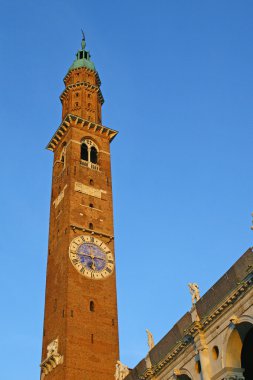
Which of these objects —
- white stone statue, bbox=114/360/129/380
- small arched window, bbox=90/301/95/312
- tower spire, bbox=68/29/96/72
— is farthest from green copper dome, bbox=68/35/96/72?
white stone statue, bbox=114/360/129/380

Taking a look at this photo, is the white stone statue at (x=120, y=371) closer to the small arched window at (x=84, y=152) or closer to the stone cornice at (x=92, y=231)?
the stone cornice at (x=92, y=231)

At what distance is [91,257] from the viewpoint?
45656 millimetres

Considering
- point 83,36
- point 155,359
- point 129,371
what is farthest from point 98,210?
point 83,36

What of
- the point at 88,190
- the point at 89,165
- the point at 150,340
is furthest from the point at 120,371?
the point at 89,165

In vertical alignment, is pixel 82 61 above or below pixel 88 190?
above

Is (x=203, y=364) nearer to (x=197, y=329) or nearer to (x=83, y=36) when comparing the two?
(x=197, y=329)

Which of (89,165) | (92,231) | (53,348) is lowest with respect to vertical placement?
(53,348)

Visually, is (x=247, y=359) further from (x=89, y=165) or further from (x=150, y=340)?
(x=89, y=165)

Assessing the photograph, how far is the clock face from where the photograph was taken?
44688 millimetres

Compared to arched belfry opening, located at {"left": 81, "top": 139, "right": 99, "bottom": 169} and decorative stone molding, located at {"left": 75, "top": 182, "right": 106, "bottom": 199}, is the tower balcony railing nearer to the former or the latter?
arched belfry opening, located at {"left": 81, "top": 139, "right": 99, "bottom": 169}

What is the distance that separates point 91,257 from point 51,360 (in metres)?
8.75

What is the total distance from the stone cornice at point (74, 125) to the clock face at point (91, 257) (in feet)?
40.0

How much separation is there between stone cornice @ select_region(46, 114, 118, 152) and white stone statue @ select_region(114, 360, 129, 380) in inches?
896

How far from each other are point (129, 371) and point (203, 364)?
11949 millimetres
